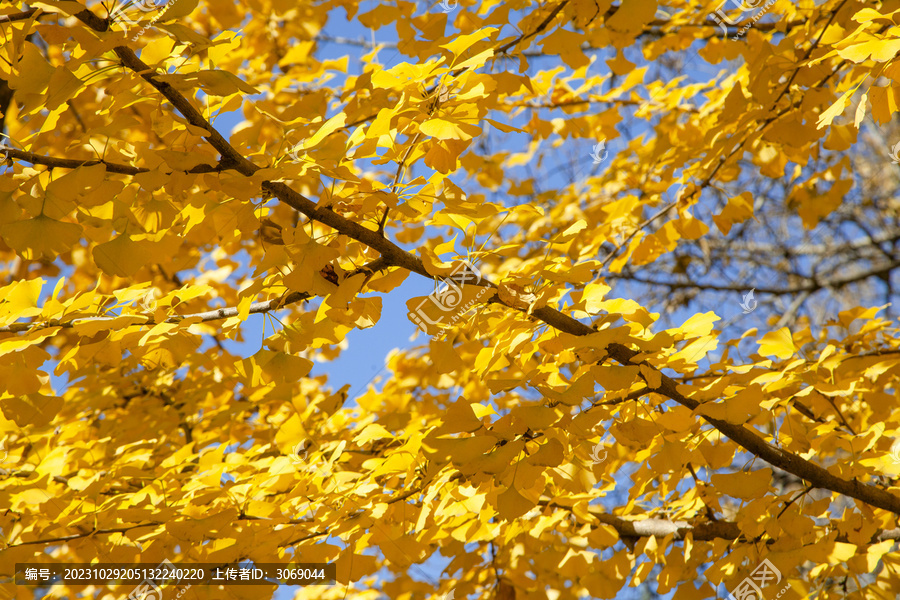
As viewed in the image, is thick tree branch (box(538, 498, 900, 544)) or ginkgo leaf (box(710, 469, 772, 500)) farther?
thick tree branch (box(538, 498, 900, 544))

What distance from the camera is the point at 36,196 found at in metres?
1.01

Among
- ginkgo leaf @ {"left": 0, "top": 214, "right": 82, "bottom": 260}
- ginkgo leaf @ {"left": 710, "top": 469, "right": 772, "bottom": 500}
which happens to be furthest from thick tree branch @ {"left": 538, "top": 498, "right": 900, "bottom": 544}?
ginkgo leaf @ {"left": 0, "top": 214, "right": 82, "bottom": 260}

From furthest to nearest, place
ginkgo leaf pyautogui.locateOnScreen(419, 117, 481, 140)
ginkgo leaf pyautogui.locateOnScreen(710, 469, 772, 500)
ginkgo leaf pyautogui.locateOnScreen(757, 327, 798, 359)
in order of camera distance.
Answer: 1. ginkgo leaf pyautogui.locateOnScreen(757, 327, 798, 359)
2. ginkgo leaf pyautogui.locateOnScreen(710, 469, 772, 500)
3. ginkgo leaf pyautogui.locateOnScreen(419, 117, 481, 140)

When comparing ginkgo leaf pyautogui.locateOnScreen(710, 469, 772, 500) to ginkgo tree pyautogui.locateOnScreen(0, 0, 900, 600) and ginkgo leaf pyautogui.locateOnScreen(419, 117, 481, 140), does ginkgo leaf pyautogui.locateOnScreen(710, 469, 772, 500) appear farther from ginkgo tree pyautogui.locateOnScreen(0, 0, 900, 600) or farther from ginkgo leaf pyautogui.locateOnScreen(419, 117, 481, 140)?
ginkgo leaf pyautogui.locateOnScreen(419, 117, 481, 140)

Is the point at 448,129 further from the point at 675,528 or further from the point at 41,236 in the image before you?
the point at 675,528

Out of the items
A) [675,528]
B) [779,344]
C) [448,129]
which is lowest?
[675,528]

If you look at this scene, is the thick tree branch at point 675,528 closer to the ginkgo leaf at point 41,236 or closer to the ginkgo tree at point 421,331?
the ginkgo tree at point 421,331

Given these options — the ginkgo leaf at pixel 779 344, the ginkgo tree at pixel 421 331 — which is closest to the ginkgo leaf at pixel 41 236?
the ginkgo tree at pixel 421 331

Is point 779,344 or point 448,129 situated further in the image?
point 779,344

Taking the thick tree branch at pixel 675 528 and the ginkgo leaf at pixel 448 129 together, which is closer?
the ginkgo leaf at pixel 448 129

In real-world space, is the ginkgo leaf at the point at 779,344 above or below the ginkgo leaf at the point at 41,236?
below

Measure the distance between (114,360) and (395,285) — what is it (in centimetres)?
54

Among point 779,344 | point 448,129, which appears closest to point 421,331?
point 448,129

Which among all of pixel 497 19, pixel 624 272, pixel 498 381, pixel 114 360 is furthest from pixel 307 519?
pixel 624 272
